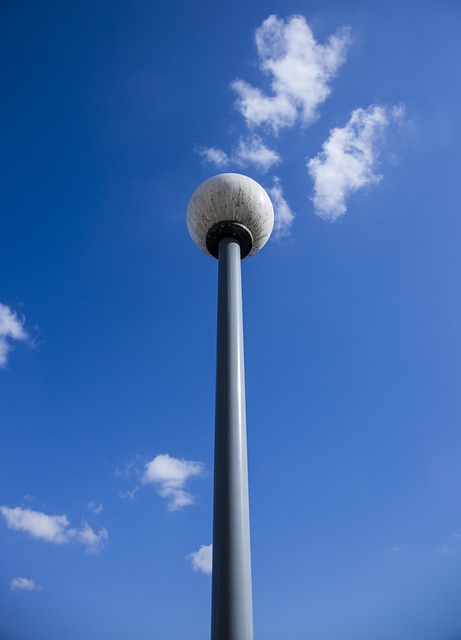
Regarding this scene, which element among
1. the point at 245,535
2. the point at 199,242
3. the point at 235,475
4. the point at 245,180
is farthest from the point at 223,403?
the point at 245,180

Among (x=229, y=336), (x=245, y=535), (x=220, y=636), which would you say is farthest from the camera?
→ (x=229, y=336)

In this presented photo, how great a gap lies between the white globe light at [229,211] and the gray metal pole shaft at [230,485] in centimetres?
124

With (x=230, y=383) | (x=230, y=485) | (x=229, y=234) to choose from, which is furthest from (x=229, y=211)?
(x=230, y=485)

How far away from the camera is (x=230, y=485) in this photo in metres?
6.54

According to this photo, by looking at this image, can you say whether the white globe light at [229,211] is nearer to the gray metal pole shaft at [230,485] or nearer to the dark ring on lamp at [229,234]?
the dark ring on lamp at [229,234]

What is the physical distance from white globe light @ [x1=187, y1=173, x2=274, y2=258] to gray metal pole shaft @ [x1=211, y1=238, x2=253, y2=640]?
1241mm

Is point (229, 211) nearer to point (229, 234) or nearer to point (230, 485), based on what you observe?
point (229, 234)

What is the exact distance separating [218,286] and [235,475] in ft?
11.4

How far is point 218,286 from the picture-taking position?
8.73m

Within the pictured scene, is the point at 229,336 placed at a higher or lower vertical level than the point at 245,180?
lower

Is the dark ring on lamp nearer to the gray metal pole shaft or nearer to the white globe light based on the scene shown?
the white globe light

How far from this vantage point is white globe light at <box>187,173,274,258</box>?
9.50 m

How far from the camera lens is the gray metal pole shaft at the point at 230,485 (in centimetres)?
573

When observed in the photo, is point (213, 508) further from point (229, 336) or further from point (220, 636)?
point (229, 336)
